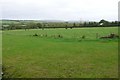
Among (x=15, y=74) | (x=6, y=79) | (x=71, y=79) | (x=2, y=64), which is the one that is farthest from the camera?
(x=2, y=64)

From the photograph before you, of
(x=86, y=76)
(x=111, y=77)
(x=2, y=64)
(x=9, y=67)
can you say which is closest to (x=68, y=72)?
(x=86, y=76)

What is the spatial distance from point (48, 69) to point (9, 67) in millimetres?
2434

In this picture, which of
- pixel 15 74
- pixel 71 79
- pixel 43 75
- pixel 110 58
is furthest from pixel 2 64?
pixel 110 58

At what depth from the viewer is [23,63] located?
1394cm

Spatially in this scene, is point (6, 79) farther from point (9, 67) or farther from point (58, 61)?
point (58, 61)

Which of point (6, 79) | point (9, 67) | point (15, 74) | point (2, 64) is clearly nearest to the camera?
point (6, 79)

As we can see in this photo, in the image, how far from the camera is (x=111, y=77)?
33.2 feet

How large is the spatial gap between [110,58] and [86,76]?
4748mm

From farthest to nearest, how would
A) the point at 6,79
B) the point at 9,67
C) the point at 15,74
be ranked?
the point at 9,67, the point at 15,74, the point at 6,79

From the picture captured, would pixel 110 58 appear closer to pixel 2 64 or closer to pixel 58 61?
pixel 58 61

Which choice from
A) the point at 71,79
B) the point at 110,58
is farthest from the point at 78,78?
the point at 110,58

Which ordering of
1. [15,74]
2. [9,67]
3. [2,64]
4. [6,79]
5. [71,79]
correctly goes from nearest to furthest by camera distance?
1. [71,79]
2. [6,79]
3. [15,74]
4. [9,67]
5. [2,64]

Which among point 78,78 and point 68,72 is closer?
point 78,78

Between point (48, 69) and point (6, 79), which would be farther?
point (48, 69)
